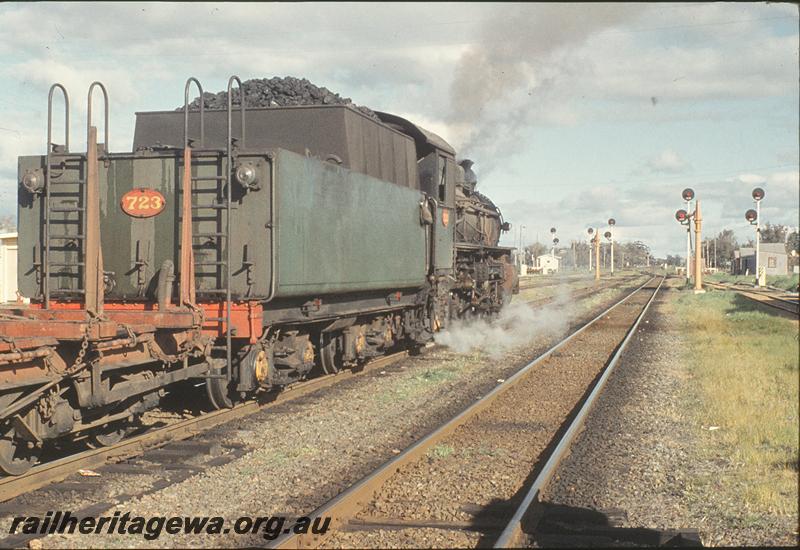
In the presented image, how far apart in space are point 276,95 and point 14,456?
17.8 feet

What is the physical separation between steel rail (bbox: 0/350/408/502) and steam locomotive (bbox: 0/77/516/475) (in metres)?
0.18

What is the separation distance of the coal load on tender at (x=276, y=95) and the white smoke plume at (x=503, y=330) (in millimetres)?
6155

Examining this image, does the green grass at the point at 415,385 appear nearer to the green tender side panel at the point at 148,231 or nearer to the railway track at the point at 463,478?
the railway track at the point at 463,478

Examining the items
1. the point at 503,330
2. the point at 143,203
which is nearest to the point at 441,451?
the point at 143,203

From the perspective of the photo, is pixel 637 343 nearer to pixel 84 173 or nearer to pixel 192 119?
pixel 192 119

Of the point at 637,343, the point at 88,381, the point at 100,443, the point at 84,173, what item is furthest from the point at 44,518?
the point at 637,343

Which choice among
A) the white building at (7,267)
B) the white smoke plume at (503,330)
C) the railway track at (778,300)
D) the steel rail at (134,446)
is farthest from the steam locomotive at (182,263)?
the railway track at (778,300)

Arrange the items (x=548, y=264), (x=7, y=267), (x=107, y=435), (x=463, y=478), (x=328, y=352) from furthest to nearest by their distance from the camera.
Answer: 1. (x=548, y=264)
2. (x=7, y=267)
3. (x=328, y=352)
4. (x=107, y=435)
5. (x=463, y=478)

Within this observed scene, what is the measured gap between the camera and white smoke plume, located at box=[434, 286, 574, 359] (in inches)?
631

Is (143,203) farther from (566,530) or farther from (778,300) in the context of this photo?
(778,300)

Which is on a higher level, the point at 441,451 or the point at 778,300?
the point at 778,300

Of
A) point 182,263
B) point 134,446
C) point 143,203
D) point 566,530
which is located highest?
point 143,203

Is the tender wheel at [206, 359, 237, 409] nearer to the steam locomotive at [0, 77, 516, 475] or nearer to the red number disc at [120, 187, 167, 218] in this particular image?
the steam locomotive at [0, 77, 516, 475]

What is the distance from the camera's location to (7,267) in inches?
873
